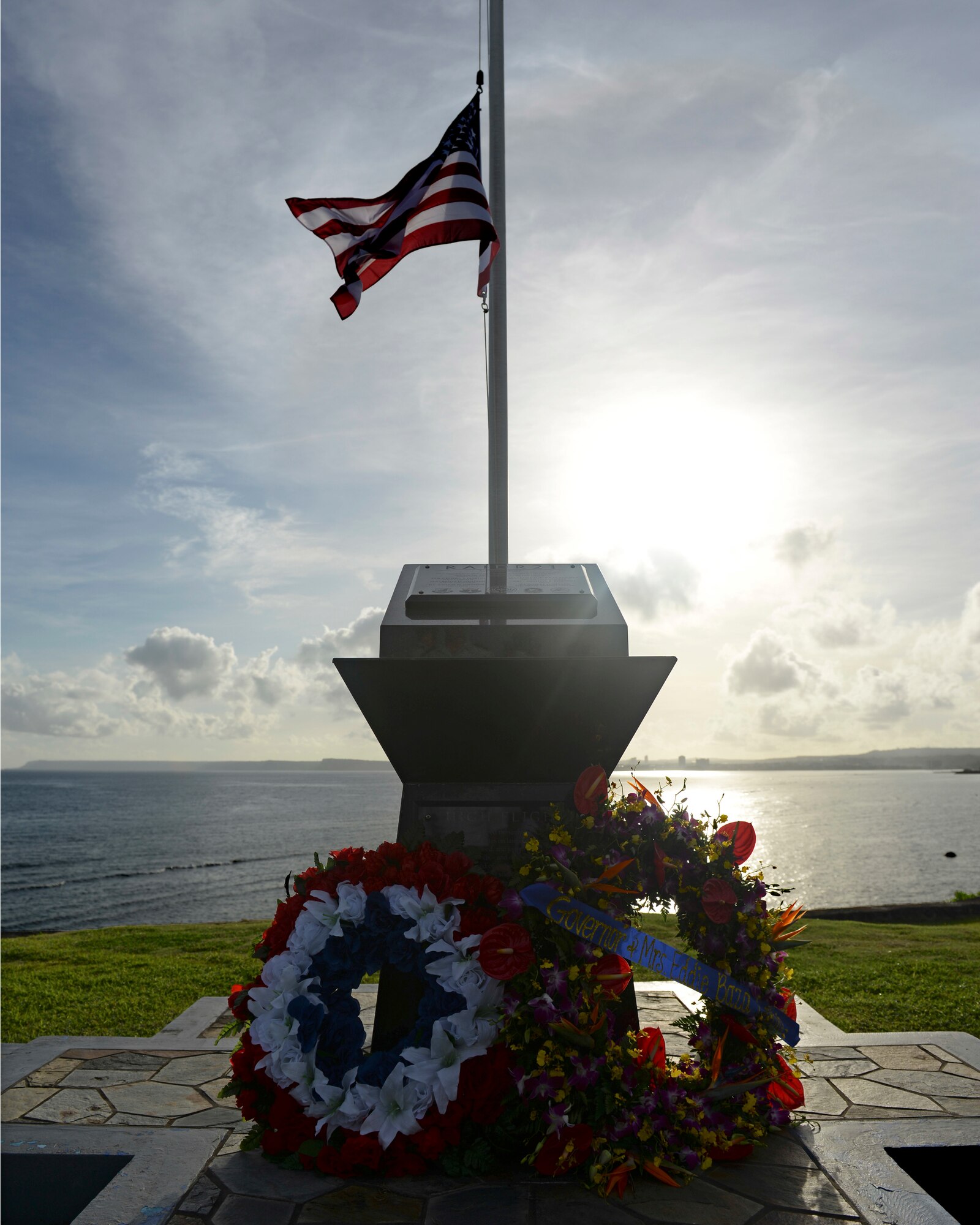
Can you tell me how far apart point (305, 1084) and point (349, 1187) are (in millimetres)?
399

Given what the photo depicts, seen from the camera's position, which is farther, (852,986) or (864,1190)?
(852,986)

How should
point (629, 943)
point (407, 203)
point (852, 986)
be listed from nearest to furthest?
1. point (629, 943)
2. point (407, 203)
3. point (852, 986)

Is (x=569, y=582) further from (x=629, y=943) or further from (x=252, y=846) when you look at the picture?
(x=252, y=846)

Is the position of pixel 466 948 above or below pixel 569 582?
below

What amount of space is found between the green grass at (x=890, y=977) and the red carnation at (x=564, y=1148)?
132 cm

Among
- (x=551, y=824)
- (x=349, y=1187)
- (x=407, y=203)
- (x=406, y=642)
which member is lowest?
(x=349, y=1187)

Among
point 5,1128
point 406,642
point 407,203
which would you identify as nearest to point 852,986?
point 406,642

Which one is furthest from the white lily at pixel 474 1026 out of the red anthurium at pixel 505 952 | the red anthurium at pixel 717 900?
the red anthurium at pixel 717 900

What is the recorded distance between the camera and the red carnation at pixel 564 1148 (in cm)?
332

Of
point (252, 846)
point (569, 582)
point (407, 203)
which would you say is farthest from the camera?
point (252, 846)

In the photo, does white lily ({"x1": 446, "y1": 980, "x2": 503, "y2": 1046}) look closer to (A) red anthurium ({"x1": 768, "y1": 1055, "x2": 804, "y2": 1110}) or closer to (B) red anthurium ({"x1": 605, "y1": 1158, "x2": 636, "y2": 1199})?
(B) red anthurium ({"x1": 605, "y1": 1158, "x2": 636, "y2": 1199})

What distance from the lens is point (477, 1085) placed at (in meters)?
3.43

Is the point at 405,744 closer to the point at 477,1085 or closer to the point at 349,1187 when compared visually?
the point at 477,1085

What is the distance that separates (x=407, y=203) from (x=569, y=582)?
2.53m
